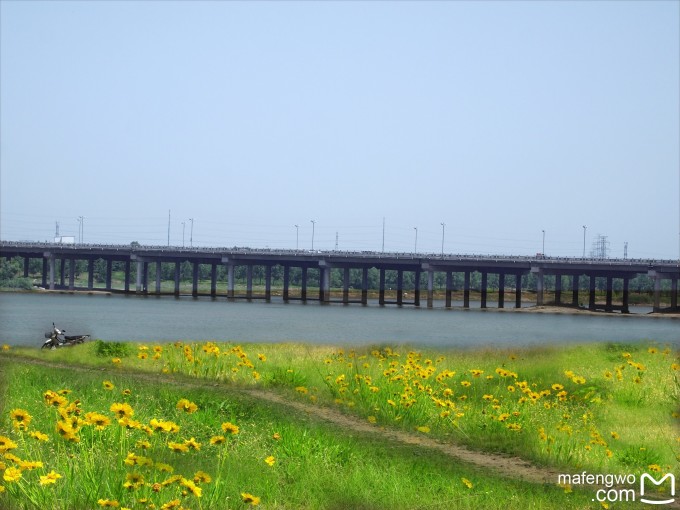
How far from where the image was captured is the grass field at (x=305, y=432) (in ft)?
36.0

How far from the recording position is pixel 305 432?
15.5 m

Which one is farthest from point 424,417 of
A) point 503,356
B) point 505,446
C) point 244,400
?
point 503,356

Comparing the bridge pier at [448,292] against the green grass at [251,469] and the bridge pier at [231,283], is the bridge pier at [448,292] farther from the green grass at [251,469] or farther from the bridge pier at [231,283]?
the green grass at [251,469]

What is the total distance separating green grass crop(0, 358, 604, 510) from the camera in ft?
35.4

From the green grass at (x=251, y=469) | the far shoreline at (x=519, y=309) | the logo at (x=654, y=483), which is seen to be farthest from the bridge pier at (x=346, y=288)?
the logo at (x=654, y=483)

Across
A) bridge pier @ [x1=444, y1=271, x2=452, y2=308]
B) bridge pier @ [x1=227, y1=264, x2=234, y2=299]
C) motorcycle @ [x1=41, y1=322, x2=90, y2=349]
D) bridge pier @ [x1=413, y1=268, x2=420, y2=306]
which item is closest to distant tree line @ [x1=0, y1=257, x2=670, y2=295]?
bridge pier @ [x1=413, y1=268, x2=420, y2=306]

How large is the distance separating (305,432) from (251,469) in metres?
2.71

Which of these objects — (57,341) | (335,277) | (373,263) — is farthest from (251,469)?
(335,277)

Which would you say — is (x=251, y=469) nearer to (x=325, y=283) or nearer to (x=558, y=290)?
(x=325, y=283)

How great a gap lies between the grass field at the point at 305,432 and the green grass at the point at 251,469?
0.10ft

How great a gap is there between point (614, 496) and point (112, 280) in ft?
521

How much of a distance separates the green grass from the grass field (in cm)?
3

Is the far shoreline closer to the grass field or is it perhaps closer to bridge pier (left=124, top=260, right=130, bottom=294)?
bridge pier (left=124, top=260, right=130, bottom=294)

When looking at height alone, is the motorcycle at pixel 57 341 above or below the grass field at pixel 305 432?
below
